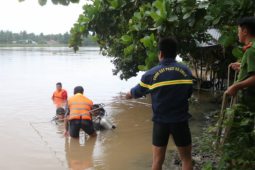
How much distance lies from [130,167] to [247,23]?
327cm

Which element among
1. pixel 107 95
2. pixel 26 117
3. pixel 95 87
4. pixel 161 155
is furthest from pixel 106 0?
pixel 95 87

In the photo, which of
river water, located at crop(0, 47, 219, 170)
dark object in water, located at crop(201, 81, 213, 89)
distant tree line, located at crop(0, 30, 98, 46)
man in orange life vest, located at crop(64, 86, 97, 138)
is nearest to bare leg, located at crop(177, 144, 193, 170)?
river water, located at crop(0, 47, 219, 170)

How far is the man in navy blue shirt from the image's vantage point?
8.74 feet

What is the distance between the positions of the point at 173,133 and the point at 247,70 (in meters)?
0.95

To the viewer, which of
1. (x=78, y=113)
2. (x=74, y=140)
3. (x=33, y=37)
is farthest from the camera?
(x=33, y=37)

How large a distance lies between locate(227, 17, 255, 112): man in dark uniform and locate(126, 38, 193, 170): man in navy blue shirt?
0.48 m

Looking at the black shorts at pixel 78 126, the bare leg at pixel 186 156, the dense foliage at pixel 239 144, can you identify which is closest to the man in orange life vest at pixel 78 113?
the black shorts at pixel 78 126

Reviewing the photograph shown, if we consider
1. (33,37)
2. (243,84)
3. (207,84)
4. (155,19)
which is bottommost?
(207,84)

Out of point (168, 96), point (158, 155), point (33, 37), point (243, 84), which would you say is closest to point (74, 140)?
point (158, 155)

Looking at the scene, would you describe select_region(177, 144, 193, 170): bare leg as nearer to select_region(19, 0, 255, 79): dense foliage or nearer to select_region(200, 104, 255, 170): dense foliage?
select_region(200, 104, 255, 170): dense foliage

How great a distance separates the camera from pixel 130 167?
484 centimetres

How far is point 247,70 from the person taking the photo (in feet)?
8.45

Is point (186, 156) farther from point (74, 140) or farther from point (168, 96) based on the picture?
point (74, 140)

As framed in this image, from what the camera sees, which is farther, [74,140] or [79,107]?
[74,140]
